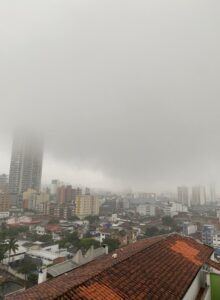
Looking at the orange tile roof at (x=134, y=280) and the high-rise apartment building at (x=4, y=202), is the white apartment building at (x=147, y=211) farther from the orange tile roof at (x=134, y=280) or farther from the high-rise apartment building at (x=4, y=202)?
the orange tile roof at (x=134, y=280)

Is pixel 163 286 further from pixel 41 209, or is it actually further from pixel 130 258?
pixel 41 209

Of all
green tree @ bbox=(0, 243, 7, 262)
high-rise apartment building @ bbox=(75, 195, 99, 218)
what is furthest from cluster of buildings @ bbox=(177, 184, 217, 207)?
green tree @ bbox=(0, 243, 7, 262)

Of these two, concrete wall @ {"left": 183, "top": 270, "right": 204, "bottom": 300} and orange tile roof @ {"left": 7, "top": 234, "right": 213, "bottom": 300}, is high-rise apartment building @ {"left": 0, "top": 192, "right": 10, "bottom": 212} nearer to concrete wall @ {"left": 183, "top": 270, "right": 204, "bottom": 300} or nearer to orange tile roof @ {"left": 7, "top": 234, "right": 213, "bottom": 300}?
orange tile roof @ {"left": 7, "top": 234, "right": 213, "bottom": 300}

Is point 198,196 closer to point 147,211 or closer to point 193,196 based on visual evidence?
point 193,196

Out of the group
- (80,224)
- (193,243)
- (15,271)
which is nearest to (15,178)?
(80,224)

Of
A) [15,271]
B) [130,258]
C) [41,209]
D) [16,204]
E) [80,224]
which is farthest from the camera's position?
[16,204]

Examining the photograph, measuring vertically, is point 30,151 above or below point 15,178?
above
